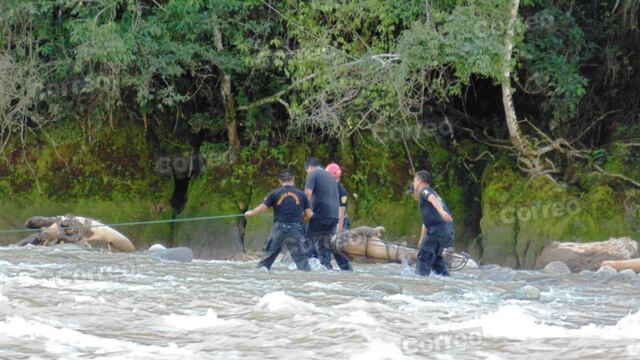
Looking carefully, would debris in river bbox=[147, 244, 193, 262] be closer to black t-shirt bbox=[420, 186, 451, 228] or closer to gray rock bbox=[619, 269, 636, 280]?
black t-shirt bbox=[420, 186, 451, 228]

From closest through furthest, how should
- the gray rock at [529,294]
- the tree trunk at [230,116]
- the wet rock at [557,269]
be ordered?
the gray rock at [529,294]
the wet rock at [557,269]
the tree trunk at [230,116]

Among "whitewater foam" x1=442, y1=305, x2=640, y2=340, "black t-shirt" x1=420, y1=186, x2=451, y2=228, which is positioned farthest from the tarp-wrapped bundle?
"whitewater foam" x1=442, y1=305, x2=640, y2=340

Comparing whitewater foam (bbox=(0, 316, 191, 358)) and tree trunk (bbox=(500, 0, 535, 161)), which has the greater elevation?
tree trunk (bbox=(500, 0, 535, 161))

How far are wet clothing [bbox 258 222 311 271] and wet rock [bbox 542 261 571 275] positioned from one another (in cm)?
420

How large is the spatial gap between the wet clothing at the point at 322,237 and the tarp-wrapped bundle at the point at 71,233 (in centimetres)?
436

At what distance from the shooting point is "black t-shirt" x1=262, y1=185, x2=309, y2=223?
41.8 ft

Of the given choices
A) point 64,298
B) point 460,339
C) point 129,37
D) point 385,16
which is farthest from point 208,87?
point 460,339

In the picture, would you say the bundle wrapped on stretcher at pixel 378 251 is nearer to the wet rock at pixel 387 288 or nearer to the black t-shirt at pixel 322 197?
the black t-shirt at pixel 322 197

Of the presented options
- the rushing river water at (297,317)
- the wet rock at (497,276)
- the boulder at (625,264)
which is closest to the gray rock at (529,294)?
the rushing river water at (297,317)

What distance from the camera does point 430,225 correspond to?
1282cm

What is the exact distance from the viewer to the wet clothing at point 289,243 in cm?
1278

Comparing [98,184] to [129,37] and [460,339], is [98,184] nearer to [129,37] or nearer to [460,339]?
[129,37]

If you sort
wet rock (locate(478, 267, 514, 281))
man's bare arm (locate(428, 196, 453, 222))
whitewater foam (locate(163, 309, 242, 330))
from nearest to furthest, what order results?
whitewater foam (locate(163, 309, 242, 330))
man's bare arm (locate(428, 196, 453, 222))
wet rock (locate(478, 267, 514, 281))

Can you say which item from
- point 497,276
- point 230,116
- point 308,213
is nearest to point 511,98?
point 497,276
